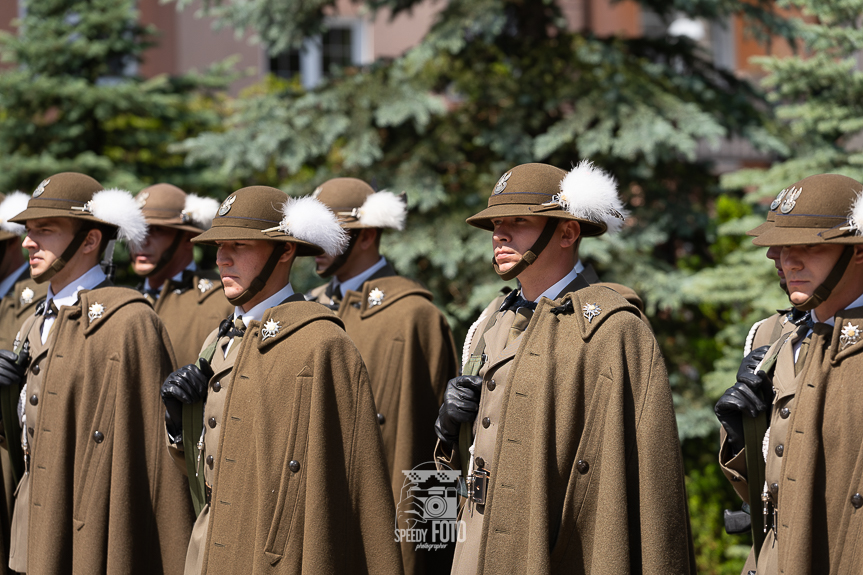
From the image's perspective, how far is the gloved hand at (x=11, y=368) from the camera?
4.97 m

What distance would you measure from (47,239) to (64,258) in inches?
5.9

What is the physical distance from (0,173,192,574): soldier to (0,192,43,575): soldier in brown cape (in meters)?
0.47

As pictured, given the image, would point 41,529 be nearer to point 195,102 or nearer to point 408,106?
point 408,106

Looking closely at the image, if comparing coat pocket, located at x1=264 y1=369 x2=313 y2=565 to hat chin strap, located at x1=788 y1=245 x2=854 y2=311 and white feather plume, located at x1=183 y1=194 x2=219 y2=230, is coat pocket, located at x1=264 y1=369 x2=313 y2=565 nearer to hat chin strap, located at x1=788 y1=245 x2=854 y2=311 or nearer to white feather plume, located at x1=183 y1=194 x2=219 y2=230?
hat chin strap, located at x1=788 y1=245 x2=854 y2=311

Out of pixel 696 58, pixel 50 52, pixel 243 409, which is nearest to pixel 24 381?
pixel 243 409

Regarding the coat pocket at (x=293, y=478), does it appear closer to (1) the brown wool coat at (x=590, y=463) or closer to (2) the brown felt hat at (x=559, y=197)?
(1) the brown wool coat at (x=590, y=463)

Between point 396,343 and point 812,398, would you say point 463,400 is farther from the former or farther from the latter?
point 396,343

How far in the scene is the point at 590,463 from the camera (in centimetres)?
355

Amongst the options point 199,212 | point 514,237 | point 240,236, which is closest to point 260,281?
point 240,236

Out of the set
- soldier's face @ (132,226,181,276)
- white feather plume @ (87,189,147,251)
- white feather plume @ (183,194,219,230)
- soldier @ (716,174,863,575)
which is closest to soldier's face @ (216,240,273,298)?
white feather plume @ (87,189,147,251)

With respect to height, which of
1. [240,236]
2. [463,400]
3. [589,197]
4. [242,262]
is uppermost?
[589,197]

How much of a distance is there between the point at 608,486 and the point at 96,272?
330 cm

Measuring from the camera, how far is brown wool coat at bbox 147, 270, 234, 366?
6.64m

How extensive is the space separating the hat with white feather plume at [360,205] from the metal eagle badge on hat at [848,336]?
3297mm
